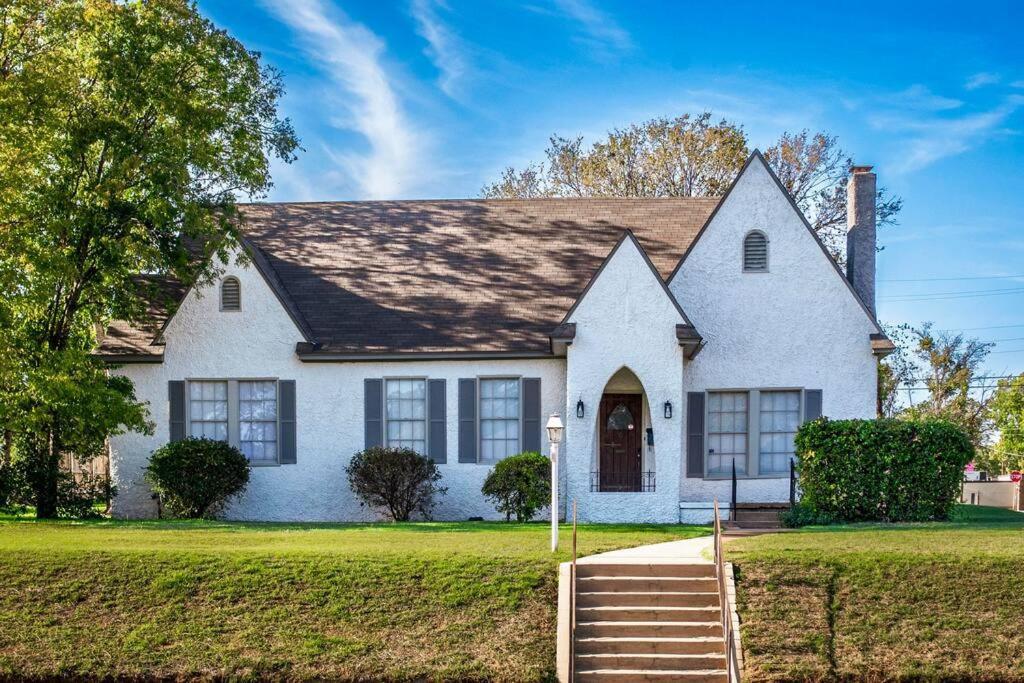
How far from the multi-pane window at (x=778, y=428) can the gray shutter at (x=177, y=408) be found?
12.0 meters

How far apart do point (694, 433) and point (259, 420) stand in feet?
29.7

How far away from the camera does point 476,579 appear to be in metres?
Result: 14.8

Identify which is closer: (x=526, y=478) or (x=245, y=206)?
(x=526, y=478)

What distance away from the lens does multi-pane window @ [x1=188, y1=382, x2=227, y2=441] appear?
72.5ft

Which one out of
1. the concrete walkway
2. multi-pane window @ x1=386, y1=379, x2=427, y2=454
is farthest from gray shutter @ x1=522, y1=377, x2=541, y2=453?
the concrete walkway

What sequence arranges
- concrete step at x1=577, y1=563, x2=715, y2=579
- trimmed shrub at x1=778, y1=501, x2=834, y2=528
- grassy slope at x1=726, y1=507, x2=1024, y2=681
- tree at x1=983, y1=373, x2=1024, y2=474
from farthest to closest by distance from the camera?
tree at x1=983, y1=373, x2=1024, y2=474 → trimmed shrub at x1=778, y1=501, x2=834, y2=528 → concrete step at x1=577, y1=563, x2=715, y2=579 → grassy slope at x1=726, y1=507, x2=1024, y2=681

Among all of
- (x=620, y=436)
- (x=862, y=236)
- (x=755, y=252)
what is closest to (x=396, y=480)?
(x=620, y=436)

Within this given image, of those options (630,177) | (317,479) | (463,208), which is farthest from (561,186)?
(317,479)

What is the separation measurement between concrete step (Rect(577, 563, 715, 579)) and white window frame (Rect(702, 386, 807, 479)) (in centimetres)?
730

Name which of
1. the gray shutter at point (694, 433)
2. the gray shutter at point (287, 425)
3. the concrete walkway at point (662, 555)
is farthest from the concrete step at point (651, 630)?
the gray shutter at point (287, 425)

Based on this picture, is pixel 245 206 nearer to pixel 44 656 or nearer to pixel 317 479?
pixel 317 479

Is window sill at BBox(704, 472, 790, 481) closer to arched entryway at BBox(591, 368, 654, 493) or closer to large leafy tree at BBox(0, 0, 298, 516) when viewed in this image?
arched entryway at BBox(591, 368, 654, 493)

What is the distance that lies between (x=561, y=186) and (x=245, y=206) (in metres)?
16.1

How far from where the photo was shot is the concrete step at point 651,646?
1343 centimetres
